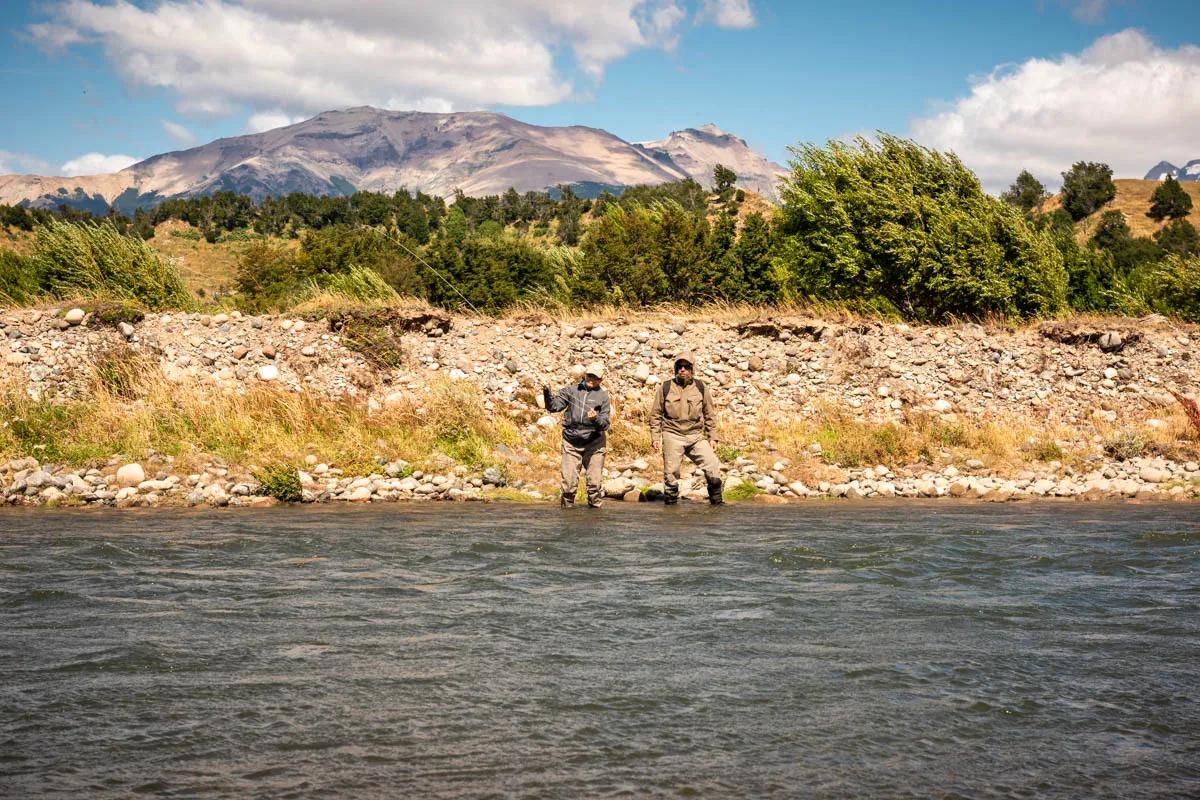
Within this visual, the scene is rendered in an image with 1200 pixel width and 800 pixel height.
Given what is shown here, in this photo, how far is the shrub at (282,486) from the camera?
14984 mm

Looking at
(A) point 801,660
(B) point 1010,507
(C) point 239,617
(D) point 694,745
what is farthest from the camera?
(B) point 1010,507

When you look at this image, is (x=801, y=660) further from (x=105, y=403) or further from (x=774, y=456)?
(x=105, y=403)

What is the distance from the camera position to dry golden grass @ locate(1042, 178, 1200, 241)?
6134cm

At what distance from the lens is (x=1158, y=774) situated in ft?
16.9

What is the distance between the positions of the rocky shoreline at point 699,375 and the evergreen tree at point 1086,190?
47069 millimetres

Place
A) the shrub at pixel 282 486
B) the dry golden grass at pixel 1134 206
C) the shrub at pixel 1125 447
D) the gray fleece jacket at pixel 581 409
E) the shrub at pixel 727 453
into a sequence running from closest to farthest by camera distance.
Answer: the gray fleece jacket at pixel 581 409 → the shrub at pixel 282 486 → the shrub at pixel 727 453 → the shrub at pixel 1125 447 → the dry golden grass at pixel 1134 206

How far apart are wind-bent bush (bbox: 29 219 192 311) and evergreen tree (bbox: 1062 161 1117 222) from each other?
191 ft

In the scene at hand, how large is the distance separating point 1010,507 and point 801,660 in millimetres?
9171

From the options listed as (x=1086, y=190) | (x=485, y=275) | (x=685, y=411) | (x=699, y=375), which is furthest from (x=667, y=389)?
(x=1086, y=190)

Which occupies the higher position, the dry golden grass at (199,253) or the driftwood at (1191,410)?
the dry golden grass at (199,253)

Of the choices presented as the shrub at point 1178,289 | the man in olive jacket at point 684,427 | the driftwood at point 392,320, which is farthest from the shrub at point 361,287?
the shrub at point 1178,289

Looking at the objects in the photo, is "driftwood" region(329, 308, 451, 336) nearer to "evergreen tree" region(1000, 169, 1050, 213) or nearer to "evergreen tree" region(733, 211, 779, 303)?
"evergreen tree" region(733, 211, 779, 303)

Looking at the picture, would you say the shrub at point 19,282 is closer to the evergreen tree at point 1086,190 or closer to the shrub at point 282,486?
the shrub at point 282,486

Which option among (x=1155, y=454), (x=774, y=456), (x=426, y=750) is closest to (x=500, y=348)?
(x=774, y=456)
